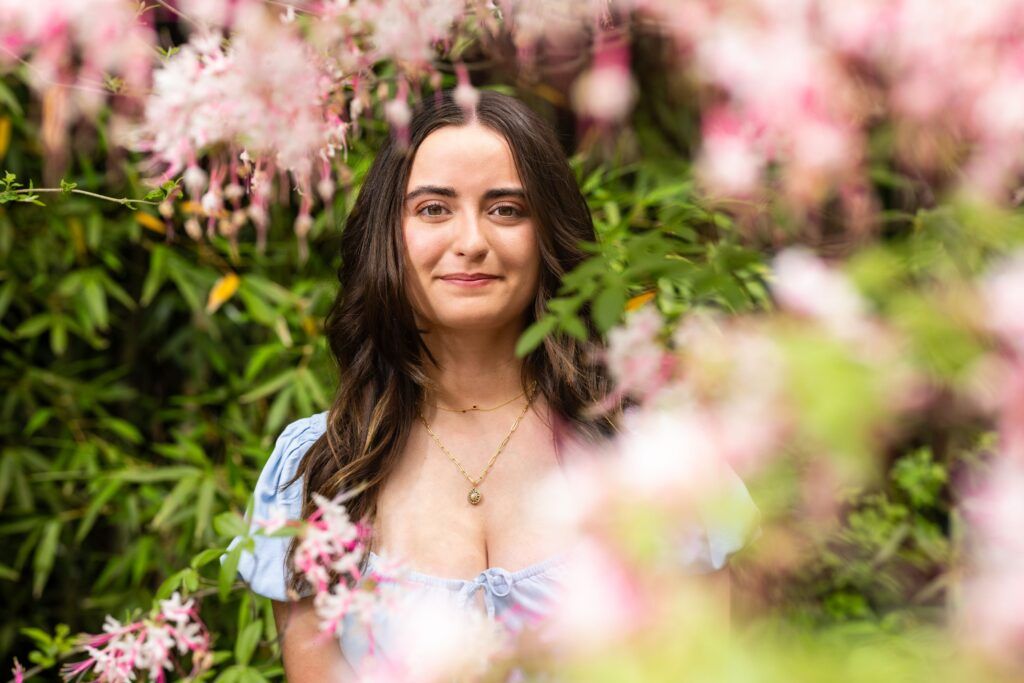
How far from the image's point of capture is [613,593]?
0.60 meters

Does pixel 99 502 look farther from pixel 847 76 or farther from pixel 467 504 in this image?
pixel 847 76

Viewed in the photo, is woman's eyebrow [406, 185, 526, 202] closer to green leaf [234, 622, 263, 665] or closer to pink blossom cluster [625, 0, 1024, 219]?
pink blossom cluster [625, 0, 1024, 219]

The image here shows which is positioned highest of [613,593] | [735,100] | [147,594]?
[735,100]

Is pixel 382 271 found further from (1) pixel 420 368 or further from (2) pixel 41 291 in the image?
(2) pixel 41 291

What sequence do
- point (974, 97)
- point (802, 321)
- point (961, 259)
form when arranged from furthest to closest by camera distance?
point (974, 97), point (961, 259), point (802, 321)

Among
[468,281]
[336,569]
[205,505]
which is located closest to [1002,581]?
[336,569]

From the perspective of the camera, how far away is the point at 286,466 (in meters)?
1.39

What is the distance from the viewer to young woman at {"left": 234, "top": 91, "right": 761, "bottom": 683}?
1270 mm

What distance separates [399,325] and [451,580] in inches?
13.2

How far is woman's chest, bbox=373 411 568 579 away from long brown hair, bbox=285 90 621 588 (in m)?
0.03

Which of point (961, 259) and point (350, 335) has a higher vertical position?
point (961, 259)

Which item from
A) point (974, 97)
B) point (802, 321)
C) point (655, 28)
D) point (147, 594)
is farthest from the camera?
point (147, 594)

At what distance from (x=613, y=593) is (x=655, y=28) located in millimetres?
1306

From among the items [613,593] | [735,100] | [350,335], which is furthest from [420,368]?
[613,593]
